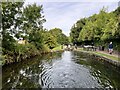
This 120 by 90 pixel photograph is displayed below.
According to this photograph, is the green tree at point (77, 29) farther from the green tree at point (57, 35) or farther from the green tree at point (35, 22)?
the green tree at point (35, 22)

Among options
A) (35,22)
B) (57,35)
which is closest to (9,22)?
(35,22)

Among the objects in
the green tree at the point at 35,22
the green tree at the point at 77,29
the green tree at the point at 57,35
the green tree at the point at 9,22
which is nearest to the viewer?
the green tree at the point at 9,22

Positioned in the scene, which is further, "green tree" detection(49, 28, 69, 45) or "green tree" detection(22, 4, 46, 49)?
"green tree" detection(49, 28, 69, 45)

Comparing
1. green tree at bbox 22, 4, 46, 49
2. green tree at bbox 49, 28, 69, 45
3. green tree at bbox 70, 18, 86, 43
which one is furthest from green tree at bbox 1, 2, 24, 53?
green tree at bbox 70, 18, 86, 43

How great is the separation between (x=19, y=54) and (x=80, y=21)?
199ft

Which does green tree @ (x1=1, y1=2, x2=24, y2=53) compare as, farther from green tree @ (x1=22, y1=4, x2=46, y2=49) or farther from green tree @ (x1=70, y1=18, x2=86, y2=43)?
green tree @ (x1=70, y1=18, x2=86, y2=43)

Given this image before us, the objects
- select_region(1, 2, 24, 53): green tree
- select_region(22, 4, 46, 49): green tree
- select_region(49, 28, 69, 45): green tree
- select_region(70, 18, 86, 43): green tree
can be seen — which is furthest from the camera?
select_region(49, 28, 69, 45): green tree

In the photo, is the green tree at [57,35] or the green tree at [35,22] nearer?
the green tree at [35,22]

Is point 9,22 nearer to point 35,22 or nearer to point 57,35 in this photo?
point 35,22

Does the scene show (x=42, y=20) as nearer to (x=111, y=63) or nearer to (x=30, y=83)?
(x=111, y=63)

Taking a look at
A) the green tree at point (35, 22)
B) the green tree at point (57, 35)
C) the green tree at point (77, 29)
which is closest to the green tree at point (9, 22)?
the green tree at point (35, 22)

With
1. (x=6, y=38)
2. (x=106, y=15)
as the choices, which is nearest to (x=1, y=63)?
(x=6, y=38)

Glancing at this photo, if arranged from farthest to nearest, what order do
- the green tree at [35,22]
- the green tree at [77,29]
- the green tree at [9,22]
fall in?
1. the green tree at [77,29]
2. the green tree at [35,22]
3. the green tree at [9,22]

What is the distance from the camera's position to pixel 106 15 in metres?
48.0
